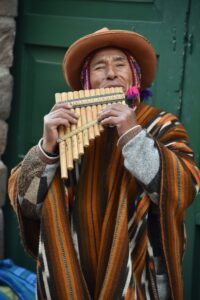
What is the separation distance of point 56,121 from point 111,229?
460mm

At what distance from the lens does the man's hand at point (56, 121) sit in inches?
116

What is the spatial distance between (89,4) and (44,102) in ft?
2.09

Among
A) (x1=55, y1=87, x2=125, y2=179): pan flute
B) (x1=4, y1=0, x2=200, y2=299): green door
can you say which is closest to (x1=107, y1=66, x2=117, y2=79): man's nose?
(x1=55, y1=87, x2=125, y2=179): pan flute

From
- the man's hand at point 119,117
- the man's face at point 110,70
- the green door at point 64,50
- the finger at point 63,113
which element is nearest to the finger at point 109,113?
the man's hand at point 119,117

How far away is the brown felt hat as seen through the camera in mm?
3172

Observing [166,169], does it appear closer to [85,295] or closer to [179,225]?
[179,225]

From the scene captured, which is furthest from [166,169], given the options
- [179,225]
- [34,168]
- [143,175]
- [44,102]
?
[44,102]

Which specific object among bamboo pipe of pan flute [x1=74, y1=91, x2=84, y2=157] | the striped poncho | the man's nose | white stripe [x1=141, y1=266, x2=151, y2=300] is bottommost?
white stripe [x1=141, y1=266, x2=151, y2=300]

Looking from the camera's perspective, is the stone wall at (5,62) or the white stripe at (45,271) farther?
the stone wall at (5,62)

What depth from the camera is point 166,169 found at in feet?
9.53

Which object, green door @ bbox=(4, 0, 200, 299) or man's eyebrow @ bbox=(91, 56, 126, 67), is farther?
green door @ bbox=(4, 0, 200, 299)

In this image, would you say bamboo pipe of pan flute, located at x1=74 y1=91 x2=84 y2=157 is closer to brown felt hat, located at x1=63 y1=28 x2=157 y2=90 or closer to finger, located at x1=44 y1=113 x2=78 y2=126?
finger, located at x1=44 y1=113 x2=78 y2=126

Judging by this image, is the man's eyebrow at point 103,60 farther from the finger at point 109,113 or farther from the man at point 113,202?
the finger at point 109,113

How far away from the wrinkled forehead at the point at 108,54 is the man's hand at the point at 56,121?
0.32 m
